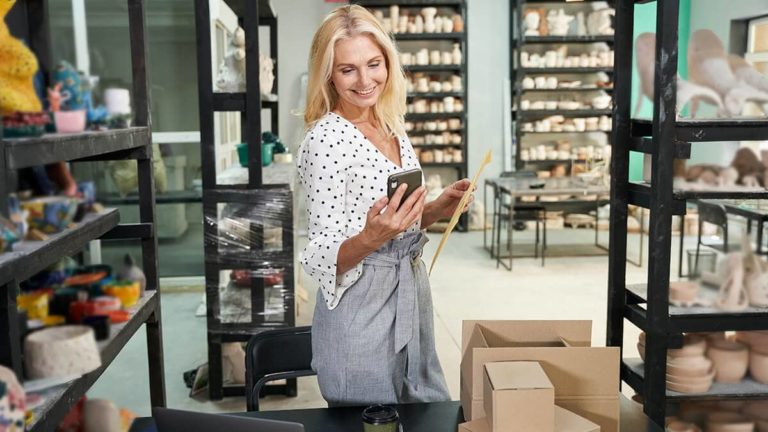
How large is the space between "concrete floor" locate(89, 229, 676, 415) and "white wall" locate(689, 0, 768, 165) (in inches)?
9.8

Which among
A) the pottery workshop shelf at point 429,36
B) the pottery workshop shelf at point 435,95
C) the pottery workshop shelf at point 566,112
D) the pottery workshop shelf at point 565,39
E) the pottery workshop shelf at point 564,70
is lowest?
the pottery workshop shelf at point 566,112

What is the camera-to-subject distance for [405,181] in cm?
153

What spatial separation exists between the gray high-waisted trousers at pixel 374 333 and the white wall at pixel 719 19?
821 millimetres

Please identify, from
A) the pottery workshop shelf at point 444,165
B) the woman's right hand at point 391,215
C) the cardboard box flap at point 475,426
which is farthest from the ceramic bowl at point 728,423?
the pottery workshop shelf at point 444,165

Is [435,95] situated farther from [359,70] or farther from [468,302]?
[359,70]

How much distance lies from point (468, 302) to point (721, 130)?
3.74 m

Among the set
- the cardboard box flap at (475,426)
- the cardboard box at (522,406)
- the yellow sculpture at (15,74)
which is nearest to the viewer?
the yellow sculpture at (15,74)

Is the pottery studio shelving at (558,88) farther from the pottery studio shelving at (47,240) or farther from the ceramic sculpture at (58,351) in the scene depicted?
the ceramic sculpture at (58,351)

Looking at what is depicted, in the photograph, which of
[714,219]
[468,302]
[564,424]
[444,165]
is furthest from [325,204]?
[444,165]

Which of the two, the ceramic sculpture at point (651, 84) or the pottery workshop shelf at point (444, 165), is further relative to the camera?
the pottery workshop shelf at point (444, 165)

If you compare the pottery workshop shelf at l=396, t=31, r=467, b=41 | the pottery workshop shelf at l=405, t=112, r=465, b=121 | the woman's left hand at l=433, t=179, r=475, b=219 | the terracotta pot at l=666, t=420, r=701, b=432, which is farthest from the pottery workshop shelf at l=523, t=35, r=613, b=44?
the terracotta pot at l=666, t=420, r=701, b=432

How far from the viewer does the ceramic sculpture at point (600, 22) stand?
855 cm

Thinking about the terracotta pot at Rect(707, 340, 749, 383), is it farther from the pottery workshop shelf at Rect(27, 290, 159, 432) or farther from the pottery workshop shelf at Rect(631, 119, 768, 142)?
the pottery workshop shelf at Rect(27, 290, 159, 432)

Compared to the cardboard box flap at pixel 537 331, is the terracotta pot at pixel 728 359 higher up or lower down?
lower down
